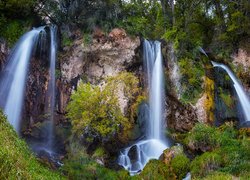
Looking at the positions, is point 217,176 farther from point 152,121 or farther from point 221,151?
point 152,121

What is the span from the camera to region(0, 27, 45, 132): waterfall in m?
21.5

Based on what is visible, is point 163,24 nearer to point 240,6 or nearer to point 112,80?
point 240,6

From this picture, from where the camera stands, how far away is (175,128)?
2377 cm

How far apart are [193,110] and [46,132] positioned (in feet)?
32.8

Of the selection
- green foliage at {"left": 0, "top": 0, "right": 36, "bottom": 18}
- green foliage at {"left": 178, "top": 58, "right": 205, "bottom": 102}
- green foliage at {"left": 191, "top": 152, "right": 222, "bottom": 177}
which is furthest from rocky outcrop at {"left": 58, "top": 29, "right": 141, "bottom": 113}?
green foliage at {"left": 191, "top": 152, "right": 222, "bottom": 177}

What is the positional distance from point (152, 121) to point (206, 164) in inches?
318

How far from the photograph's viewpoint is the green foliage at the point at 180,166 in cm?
1653

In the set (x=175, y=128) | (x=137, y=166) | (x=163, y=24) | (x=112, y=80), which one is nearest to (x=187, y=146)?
(x=137, y=166)

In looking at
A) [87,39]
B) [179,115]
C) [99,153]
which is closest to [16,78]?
[87,39]

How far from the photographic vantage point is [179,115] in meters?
23.9

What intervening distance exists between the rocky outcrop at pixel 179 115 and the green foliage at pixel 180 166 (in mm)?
6350

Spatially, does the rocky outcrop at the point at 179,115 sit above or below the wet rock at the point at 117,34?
below

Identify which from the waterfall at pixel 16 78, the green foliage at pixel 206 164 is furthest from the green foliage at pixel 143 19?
the green foliage at pixel 206 164

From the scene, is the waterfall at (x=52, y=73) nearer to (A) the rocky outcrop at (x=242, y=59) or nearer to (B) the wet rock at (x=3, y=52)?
(B) the wet rock at (x=3, y=52)
